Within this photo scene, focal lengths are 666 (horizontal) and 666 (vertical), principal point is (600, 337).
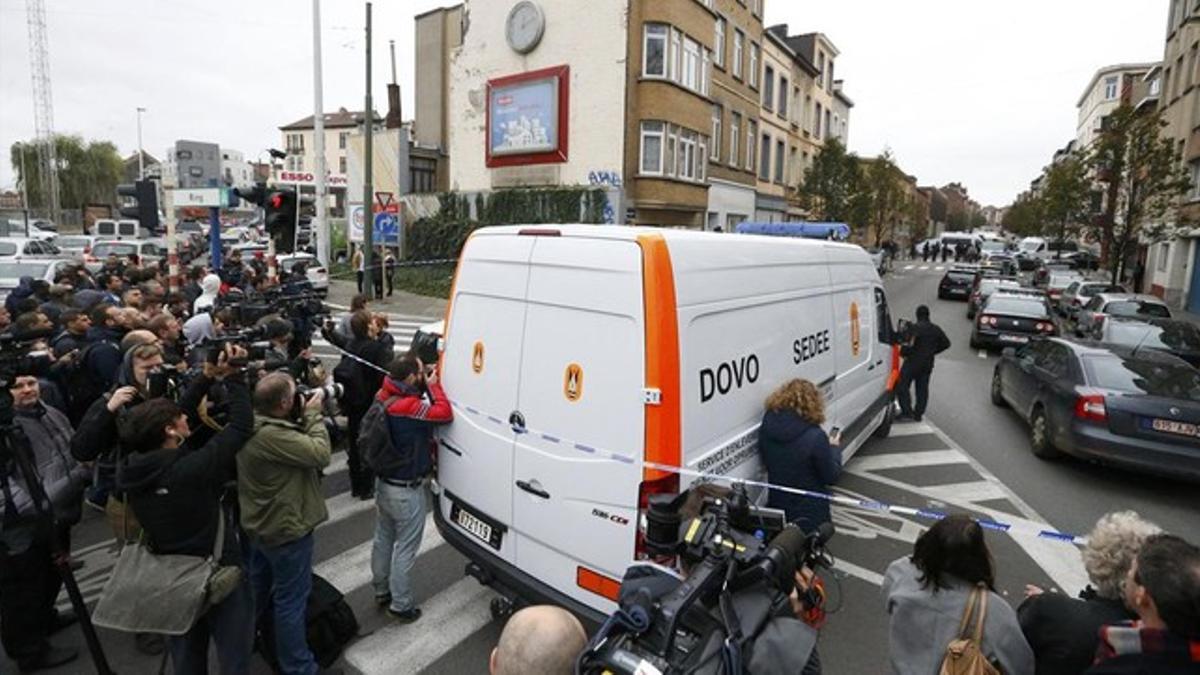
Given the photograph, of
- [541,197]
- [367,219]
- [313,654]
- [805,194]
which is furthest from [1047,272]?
[313,654]

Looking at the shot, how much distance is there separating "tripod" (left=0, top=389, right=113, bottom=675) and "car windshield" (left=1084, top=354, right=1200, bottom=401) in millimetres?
9202

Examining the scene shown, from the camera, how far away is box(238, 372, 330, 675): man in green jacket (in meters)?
3.45

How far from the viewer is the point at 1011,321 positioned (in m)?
15.4

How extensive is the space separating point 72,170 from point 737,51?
6698 centimetres

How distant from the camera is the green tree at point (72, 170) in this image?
6391 centimetres

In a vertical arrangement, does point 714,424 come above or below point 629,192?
below

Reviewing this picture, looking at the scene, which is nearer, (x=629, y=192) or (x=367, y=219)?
(x=367, y=219)

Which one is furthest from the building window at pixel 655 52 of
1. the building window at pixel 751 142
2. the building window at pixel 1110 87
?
the building window at pixel 1110 87

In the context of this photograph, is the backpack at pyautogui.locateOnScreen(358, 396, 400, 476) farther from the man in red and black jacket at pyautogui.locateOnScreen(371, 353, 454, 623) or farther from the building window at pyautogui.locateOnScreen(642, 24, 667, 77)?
the building window at pyautogui.locateOnScreen(642, 24, 667, 77)

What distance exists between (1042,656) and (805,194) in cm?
3367

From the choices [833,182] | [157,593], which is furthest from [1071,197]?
[157,593]

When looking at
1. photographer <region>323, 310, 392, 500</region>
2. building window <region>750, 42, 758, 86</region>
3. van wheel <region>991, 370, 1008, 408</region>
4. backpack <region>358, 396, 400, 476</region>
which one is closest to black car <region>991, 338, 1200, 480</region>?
van wheel <region>991, 370, 1008, 408</region>

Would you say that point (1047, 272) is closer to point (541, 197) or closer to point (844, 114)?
point (541, 197)

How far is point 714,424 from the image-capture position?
150 inches
